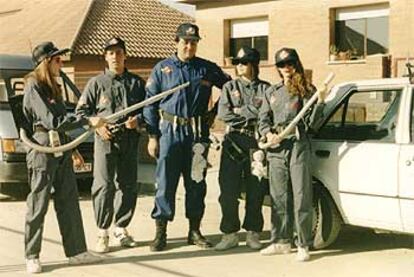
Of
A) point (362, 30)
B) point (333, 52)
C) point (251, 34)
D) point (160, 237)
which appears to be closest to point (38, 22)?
point (251, 34)

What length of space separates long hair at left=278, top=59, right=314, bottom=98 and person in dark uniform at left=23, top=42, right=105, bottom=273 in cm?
170

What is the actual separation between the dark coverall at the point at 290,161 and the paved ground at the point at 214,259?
0.40 meters

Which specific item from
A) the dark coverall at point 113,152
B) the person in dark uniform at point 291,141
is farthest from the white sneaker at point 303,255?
the dark coverall at point 113,152

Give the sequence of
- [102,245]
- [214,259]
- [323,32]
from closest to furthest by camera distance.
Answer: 1. [214,259]
2. [102,245]
3. [323,32]

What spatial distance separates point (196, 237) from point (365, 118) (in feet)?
6.57

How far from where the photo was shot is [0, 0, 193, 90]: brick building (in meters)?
31.0

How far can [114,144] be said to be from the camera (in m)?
7.96

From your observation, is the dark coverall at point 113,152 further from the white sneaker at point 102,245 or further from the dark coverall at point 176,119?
the dark coverall at point 176,119

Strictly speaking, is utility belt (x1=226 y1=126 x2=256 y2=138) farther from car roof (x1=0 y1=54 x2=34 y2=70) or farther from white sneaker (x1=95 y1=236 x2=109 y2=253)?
car roof (x1=0 y1=54 x2=34 y2=70)

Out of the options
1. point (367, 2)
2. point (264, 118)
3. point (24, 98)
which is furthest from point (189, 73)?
point (367, 2)

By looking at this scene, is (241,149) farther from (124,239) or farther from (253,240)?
(124,239)

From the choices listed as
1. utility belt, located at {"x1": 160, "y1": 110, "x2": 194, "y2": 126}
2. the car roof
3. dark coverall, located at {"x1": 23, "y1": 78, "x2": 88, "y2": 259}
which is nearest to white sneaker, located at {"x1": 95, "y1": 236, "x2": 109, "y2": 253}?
dark coverall, located at {"x1": 23, "y1": 78, "x2": 88, "y2": 259}

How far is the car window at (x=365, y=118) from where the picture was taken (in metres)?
7.48

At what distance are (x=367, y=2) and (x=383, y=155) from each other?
639 inches
